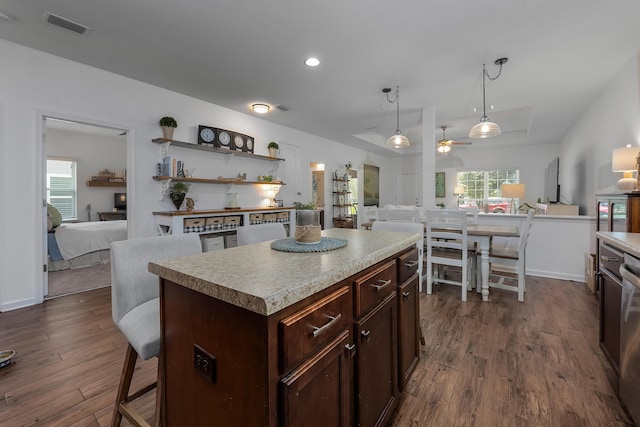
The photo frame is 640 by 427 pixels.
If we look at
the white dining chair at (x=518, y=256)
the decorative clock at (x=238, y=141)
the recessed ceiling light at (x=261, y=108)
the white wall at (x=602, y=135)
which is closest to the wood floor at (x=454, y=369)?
the white dining chair at (x=518, y=256)

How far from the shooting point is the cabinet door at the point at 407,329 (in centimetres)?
149

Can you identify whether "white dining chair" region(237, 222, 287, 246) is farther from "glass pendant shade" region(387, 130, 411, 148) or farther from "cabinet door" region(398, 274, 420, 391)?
"glass pendant shade" region(387, 130, 411, 148)

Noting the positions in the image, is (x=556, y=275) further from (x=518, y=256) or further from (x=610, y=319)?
(x=610, y=319)

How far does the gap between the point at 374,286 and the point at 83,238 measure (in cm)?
485

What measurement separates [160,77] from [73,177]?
4.96m

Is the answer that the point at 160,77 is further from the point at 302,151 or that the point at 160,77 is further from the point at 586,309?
the point at 586,309

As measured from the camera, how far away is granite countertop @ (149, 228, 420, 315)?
2.44ft

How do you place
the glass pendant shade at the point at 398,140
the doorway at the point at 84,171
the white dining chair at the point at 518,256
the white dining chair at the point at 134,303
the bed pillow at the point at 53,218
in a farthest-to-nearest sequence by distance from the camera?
the doorway at the point at 84,171, the bed pillow at the point at 53,218, the glass pendant shade at the point at 398,140, the white dining chair at the point at 518,256, the white dining chair at the point at 134,303

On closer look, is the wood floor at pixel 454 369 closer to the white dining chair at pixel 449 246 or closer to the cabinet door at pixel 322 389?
the white dining chair at pixel 449 246

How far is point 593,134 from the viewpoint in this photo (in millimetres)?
4422

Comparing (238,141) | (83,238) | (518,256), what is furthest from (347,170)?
(83,238)

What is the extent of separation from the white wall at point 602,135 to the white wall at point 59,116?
505 centimetres

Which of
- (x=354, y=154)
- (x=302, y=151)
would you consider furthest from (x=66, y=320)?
(x=354, y=154)

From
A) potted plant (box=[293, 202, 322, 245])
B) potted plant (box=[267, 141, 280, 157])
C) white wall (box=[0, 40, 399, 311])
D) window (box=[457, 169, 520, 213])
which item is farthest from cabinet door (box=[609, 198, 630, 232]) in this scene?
window (box=[457, 169, 520, 213])
